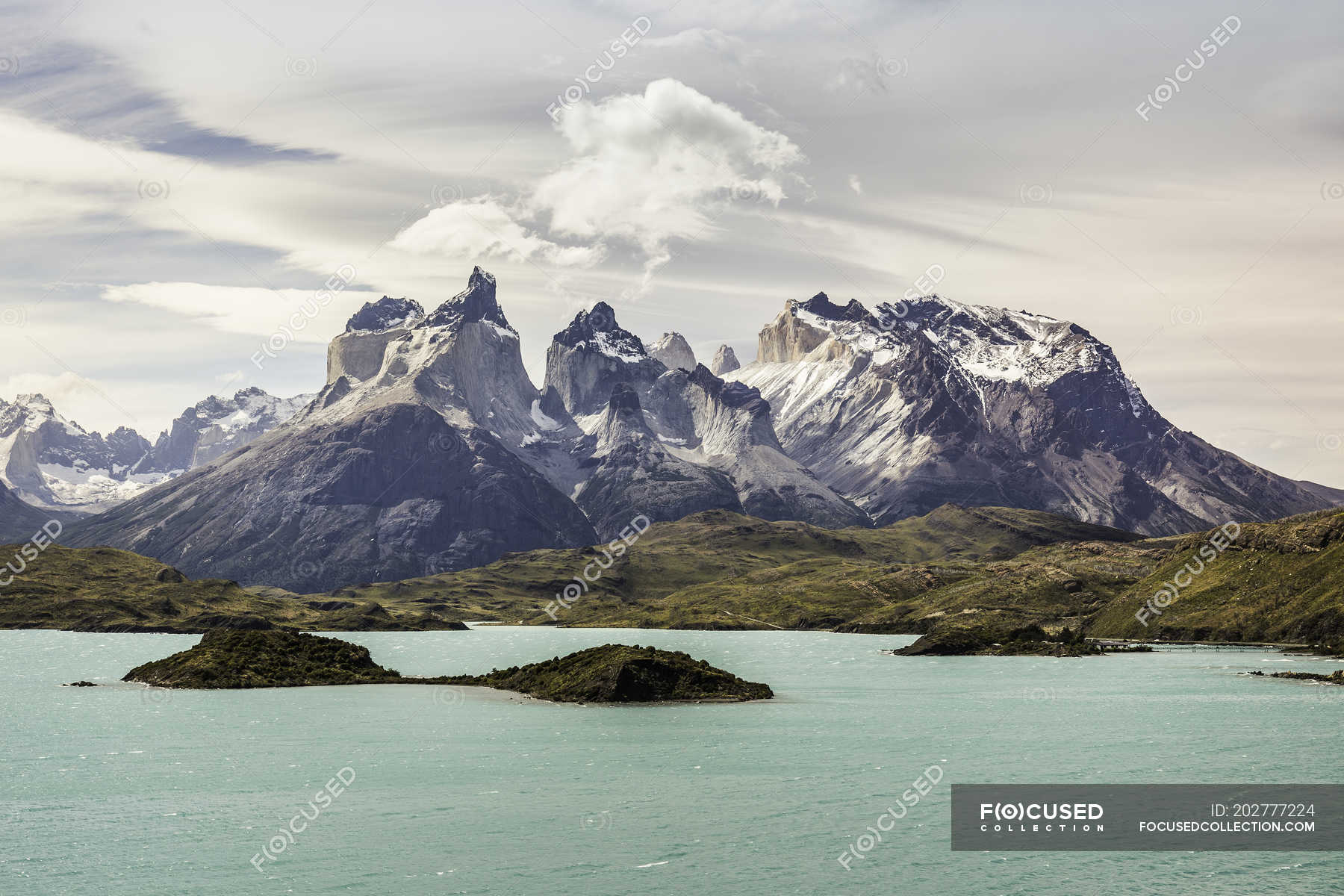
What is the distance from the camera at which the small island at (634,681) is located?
413ft

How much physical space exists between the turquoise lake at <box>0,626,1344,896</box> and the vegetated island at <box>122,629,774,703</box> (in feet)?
14.2

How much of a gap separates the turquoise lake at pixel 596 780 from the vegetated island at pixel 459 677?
14.2ft

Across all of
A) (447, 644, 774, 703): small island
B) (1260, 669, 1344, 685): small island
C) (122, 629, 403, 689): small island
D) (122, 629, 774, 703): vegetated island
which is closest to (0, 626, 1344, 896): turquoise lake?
(447, 644, 774, 703): small island

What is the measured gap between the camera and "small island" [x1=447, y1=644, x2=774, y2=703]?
126m

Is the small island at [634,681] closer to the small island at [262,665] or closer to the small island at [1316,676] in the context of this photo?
the small island at [262,665]

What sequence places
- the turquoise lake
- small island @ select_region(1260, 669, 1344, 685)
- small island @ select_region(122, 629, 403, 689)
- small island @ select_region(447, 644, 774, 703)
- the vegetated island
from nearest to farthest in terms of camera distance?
the turquoise lake → small island @ select_region(447, 644, 774, 703) → the vegetated island → small island @ select_region(122, 629, 403, 689) → small island @ select_region(1260, 669, 1344, 685)

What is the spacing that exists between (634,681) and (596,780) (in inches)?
1829

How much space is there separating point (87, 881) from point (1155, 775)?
71.9 m

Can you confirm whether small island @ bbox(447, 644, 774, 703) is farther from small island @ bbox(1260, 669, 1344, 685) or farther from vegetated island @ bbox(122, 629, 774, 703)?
small island @ bbox(1260, 669, 1344, 685)

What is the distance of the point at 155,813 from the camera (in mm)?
68125

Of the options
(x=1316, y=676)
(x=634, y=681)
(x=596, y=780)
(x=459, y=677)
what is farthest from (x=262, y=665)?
(x=1316, y=676)

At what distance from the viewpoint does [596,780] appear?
7944 centimetres

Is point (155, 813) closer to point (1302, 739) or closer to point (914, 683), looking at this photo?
point (1302, 739)

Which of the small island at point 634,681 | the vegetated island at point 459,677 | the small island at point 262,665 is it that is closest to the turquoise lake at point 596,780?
the small island at point 634,681
